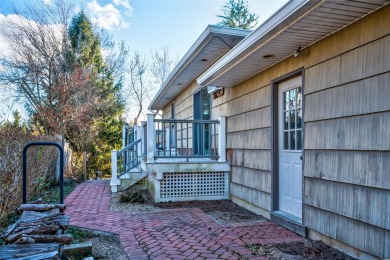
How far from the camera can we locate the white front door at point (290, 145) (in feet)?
13.5

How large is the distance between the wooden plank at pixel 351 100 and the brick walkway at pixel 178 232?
5.33 feet

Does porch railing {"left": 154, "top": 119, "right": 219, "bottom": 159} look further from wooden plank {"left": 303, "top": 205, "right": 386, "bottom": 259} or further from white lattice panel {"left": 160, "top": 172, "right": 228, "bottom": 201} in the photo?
wooden plank {"left": 303, "top": 205, "right": 386, "bottom": 259}

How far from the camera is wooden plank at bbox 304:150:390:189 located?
104 inches

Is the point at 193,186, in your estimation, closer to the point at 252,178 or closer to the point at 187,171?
the point at 187,171

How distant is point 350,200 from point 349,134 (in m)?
0.67

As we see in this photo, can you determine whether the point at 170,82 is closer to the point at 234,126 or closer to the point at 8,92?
the point at 234,126

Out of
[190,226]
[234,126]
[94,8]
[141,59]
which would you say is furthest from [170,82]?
A: [141,59]

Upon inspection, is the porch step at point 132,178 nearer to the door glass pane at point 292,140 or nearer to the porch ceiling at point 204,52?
the porch ceiling at point 204,52

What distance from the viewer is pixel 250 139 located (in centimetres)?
535

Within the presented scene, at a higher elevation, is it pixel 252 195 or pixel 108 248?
pixel 252 195

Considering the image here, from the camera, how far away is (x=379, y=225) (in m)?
2.64

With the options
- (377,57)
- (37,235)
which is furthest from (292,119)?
(37,235)

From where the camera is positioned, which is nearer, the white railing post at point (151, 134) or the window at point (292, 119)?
the window at point (292, 119)

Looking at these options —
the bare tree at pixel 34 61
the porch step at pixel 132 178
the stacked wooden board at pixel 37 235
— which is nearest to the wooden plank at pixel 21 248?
the stacked wooden board at pixel 37 235
